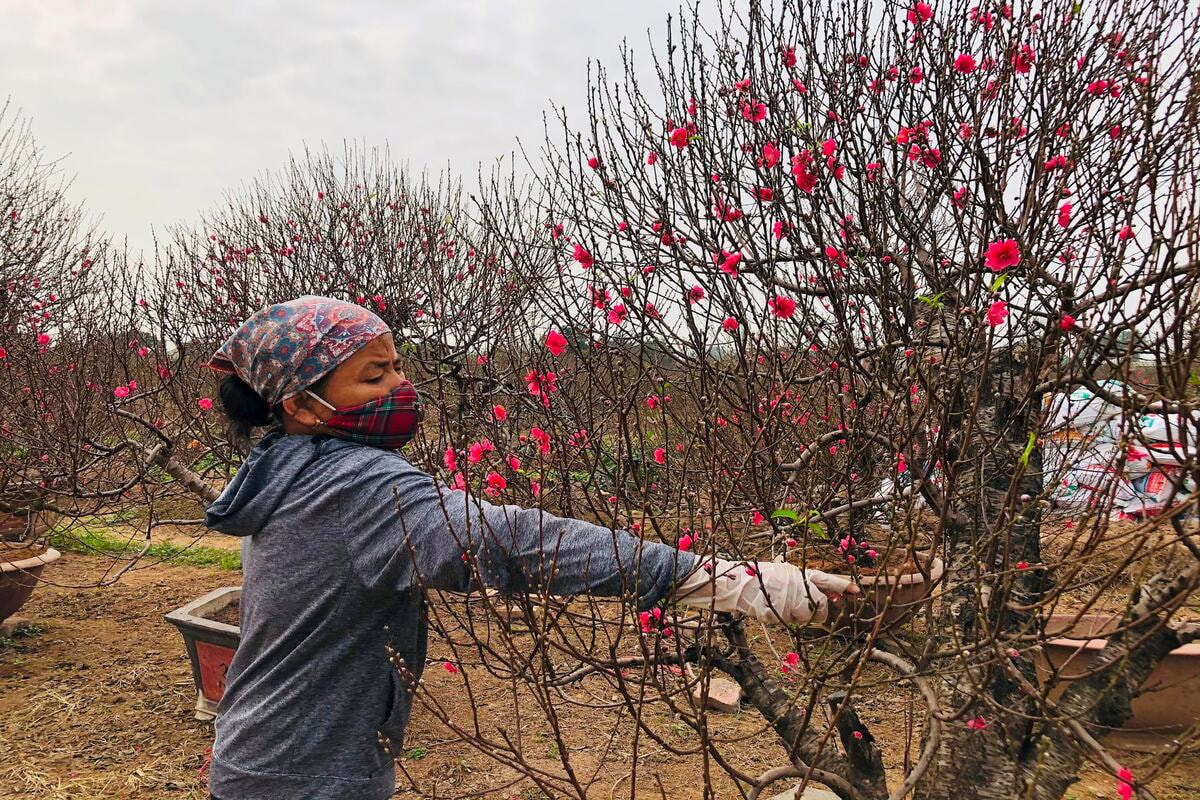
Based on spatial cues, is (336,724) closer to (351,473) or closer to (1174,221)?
(351,473)

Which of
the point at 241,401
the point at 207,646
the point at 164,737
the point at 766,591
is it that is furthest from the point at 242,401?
the point at 164,737

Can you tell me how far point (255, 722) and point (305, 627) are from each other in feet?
0.66

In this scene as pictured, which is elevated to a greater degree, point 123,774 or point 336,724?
point 336,724

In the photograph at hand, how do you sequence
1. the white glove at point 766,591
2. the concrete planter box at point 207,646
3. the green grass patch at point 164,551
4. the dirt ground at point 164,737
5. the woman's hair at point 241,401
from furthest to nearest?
1. the green grass patch at point 164,551
2. the concrete planter box at point 207,646
3. the dirt ground at point 164,737
4. the woman's hair at point 241,401
5. the white glove at point 766,591

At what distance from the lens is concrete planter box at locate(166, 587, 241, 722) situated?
3662mm

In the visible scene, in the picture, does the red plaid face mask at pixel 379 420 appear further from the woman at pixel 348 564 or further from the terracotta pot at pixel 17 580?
the terracotta pot at pixel 17 580

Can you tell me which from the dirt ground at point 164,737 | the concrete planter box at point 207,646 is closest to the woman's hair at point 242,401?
the dirt ground at point 164,737

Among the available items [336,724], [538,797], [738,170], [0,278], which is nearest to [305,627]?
[336,724]

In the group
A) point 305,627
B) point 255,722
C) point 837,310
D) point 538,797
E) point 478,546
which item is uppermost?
point 837,310

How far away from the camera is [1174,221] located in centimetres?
141

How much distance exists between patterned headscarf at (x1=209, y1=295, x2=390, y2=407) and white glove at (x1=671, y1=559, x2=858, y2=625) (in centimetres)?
75

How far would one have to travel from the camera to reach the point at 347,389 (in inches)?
57.5

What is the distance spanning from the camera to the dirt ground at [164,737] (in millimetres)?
3480

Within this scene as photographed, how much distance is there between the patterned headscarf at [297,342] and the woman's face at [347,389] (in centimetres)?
2
